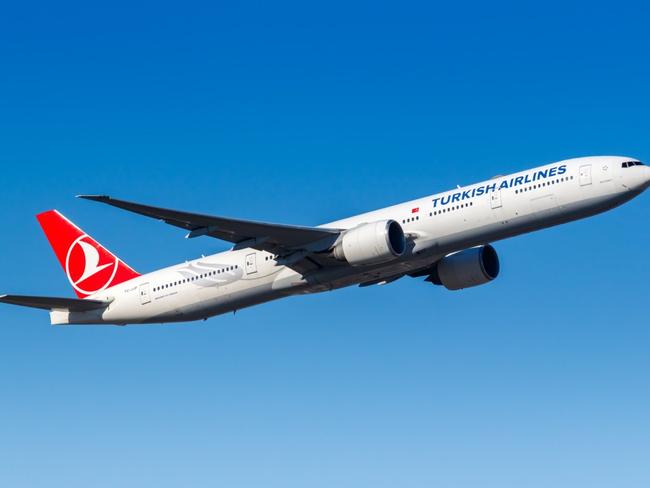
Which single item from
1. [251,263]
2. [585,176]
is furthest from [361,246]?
[585,176]

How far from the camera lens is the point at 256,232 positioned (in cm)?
4356

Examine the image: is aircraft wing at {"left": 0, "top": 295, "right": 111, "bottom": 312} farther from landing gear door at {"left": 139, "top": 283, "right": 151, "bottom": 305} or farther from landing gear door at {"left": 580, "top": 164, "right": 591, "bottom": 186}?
landing gear door at {"left": 580, "top": 164, "right": 591, "bottom": 186}

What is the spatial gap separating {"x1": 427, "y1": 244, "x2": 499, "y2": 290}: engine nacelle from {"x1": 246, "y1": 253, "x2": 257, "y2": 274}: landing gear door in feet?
29.0

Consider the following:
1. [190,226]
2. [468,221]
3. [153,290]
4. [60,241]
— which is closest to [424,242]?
[468,221]

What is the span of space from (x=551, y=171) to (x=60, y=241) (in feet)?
88.0

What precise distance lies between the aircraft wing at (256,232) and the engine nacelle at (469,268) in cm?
712

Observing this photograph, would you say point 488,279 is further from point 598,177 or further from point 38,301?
point 38,301

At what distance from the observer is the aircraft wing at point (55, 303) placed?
45938mm

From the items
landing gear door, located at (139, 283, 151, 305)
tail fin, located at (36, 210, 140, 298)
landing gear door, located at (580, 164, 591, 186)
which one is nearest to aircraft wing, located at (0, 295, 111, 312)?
tail fin, located at (36, 210, 140, 298)

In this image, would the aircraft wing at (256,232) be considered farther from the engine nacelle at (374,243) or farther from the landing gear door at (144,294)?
the landing gear door at (144,294)

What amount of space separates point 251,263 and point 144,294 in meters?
6.19

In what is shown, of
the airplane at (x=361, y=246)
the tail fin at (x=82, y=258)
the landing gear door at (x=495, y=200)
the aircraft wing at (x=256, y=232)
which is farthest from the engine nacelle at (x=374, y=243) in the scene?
the tail fin at (x=82, y=258)

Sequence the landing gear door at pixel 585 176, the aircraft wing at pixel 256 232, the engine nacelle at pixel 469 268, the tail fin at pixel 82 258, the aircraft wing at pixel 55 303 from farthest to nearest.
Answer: the tail fin at pixel 82 258 → the engine nacelle at pixel 469 268 → the aircraft wing at pixel 55 303 → the aircraft wing at pixel 256 232 → the landing gear door at pixel 585 176

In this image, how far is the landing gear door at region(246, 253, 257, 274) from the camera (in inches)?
1820
